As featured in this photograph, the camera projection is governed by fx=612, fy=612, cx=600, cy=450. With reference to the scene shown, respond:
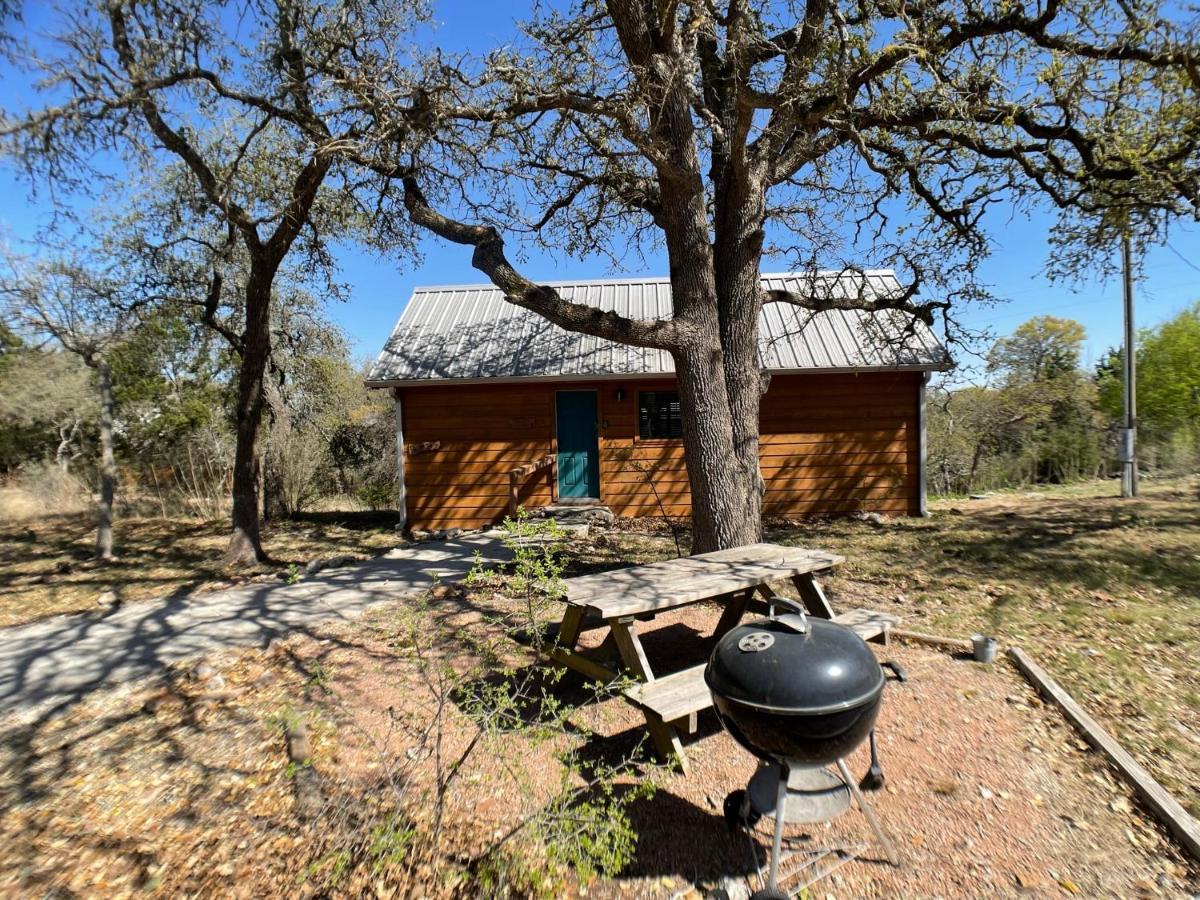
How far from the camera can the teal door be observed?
36.4 feet

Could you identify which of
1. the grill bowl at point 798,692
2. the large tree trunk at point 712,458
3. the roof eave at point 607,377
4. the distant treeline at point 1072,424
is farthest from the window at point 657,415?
the grill bowl at point 798,692

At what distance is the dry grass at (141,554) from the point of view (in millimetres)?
7102

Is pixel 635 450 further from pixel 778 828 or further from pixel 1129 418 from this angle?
pixel 1129 418

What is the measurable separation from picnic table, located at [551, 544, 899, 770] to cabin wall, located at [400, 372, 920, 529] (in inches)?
237

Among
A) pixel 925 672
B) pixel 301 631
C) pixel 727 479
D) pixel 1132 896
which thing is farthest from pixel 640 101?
pixel 1132 896

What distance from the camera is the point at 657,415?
36.2 feet

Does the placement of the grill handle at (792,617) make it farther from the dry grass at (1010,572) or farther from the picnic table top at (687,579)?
the dry grass at (1010,572)

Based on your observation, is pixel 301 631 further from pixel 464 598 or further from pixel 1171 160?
pixel 1171 160

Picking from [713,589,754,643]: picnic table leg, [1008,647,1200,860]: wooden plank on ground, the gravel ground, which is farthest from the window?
the gravel ground

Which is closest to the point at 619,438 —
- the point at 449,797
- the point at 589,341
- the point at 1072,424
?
the point at 589,341

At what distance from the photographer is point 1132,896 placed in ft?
7.32

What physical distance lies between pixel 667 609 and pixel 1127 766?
7.78 feet

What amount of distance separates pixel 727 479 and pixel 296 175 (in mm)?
6935

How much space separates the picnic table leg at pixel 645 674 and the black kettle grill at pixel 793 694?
683 mm
